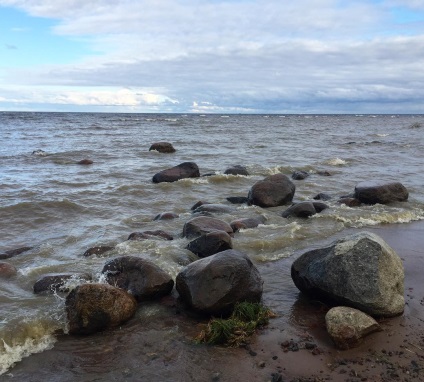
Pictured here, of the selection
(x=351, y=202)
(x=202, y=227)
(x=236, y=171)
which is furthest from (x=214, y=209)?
(x=236, y=171)

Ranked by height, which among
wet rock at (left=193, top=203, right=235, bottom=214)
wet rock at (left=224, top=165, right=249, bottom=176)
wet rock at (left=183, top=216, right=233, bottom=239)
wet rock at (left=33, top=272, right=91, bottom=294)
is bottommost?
wet rock at (left=224, top=165, right=249, bottom=176)

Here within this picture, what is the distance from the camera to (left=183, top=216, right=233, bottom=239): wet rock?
9234 millimetres

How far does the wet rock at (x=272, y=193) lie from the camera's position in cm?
1257

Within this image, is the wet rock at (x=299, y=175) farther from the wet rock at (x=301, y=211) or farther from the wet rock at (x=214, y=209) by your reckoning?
the wet rock at (x=214, y=209)

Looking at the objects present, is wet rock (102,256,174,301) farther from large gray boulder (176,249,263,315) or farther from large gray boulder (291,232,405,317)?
large gray boulder (291,232,405,317)

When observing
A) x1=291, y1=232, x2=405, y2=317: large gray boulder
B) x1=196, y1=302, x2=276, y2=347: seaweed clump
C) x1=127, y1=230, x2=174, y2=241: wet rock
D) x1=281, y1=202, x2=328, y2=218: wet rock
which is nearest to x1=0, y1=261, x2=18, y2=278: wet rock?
x1=127, y1=230, x2=174, y2=241: wet rock

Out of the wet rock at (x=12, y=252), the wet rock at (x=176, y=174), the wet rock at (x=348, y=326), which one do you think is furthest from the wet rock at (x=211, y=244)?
the wet rock at (x=176, y=174)

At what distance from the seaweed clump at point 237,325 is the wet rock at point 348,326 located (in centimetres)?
85

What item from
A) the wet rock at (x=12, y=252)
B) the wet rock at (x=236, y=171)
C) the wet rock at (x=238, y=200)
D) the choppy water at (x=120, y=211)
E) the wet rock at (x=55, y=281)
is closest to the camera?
the choppy water at (x=120, y=211)

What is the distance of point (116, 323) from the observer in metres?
5.84

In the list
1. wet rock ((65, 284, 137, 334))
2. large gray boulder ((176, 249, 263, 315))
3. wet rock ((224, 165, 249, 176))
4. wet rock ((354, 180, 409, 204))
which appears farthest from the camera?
wet rock ((224, 165, 249, 176))

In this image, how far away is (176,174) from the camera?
17.1 m

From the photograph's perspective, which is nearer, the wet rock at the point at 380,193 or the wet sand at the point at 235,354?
the wet sand at the point at 235,354

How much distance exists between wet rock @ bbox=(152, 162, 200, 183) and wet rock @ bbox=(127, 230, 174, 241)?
7.33m
